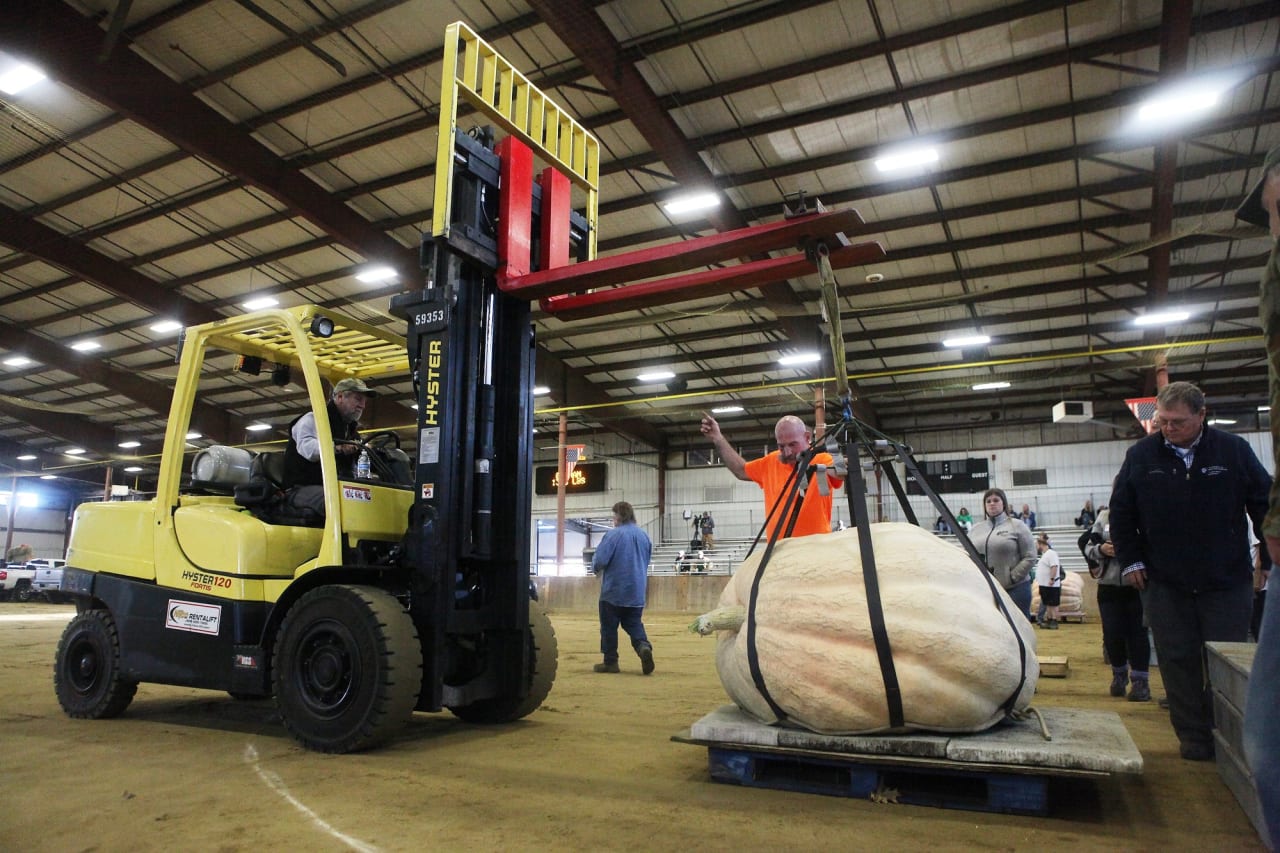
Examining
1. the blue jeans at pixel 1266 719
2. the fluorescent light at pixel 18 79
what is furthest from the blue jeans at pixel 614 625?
the fluorescent light at pixel 18 79

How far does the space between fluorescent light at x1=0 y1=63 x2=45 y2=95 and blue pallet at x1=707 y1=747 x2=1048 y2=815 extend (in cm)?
1442

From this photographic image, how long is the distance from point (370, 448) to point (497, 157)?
6.95 ft

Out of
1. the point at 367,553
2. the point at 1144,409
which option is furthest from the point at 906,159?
the point at 367,553

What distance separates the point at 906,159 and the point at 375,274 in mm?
12627

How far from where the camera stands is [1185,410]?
4.16 metres

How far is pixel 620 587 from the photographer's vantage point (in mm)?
8836

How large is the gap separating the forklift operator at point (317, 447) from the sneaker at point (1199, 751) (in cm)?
494

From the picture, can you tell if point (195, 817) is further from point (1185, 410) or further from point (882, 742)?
point (1185, 410)

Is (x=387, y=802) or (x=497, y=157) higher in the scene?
(x=497, y=157)

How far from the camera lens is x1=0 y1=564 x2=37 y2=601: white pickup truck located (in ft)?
89.8

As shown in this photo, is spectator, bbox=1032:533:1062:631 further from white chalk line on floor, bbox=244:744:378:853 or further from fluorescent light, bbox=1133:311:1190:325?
white chalk line on floor, bbox=244:744:378:853

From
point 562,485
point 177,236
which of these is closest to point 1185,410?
point 177,236

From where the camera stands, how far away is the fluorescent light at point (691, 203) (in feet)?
50.1

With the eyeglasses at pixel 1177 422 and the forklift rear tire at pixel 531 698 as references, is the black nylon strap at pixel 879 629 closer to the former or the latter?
the eyeglasses at pixel 1177 422
